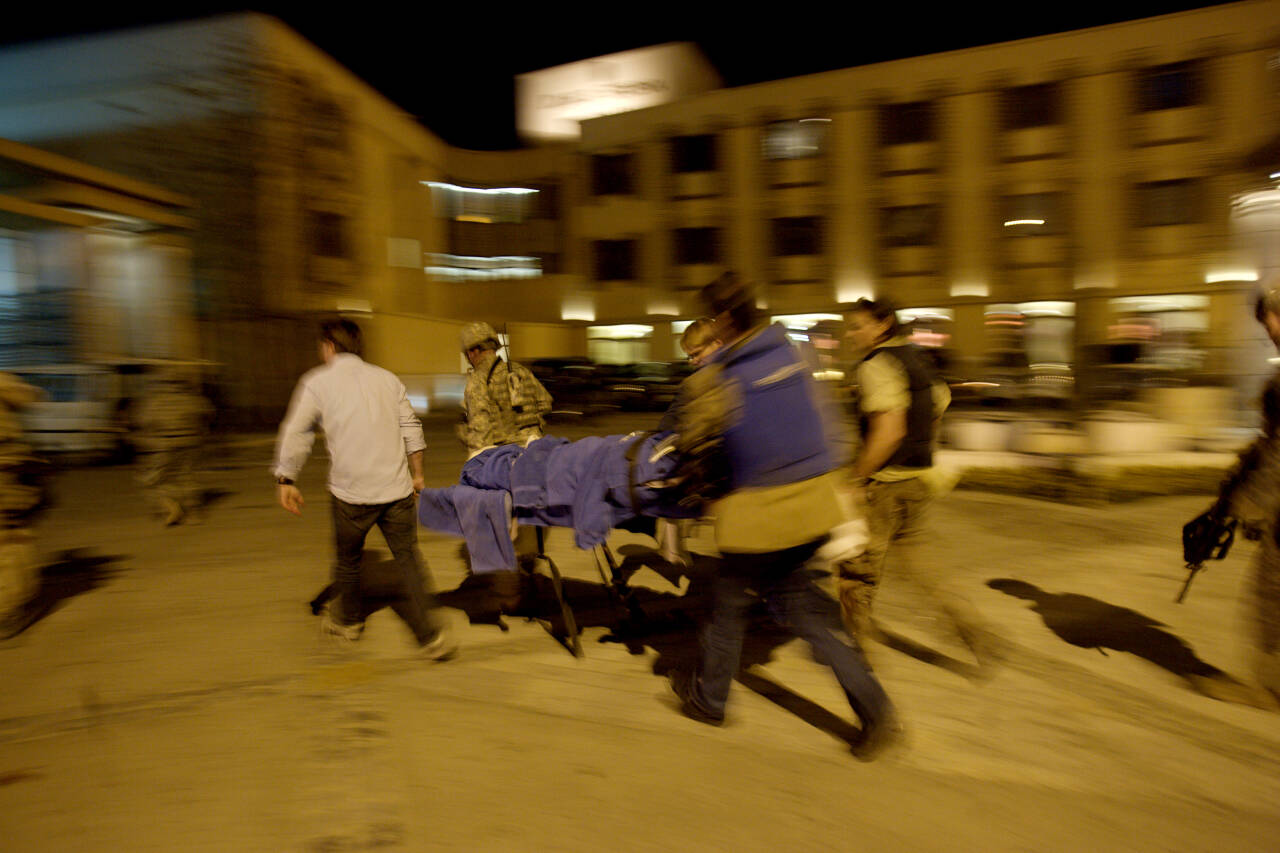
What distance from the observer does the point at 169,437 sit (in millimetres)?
8570

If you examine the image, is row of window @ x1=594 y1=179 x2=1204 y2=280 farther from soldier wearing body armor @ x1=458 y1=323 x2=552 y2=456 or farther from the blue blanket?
the blue blanket

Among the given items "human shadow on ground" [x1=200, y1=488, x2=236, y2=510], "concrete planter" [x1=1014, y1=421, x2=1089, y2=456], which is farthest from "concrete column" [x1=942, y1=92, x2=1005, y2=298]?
"human shadow on ground" [x1=200, y1=488, x2=236, y2=510]

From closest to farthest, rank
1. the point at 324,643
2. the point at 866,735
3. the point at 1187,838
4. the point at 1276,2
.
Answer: the point at 1187,838 → the point at 866,735 → the point at 324,643 → the point at 1276,2

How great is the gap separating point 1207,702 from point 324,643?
15.1 ft

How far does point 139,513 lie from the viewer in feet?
31.1

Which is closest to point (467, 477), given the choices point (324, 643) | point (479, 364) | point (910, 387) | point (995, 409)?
point (479, 364)

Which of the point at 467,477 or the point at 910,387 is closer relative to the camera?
the point at 910,387

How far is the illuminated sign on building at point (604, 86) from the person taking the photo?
35750 millimetres

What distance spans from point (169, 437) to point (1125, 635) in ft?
→ 26.4

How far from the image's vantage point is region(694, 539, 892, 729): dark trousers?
11.8 ft

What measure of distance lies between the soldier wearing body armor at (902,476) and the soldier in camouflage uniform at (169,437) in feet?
22.0

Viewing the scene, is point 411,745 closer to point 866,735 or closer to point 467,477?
point 467,477

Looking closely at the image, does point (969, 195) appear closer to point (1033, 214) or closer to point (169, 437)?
point (1033, 214)

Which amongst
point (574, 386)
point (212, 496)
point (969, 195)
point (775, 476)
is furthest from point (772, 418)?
point (969, 195)
